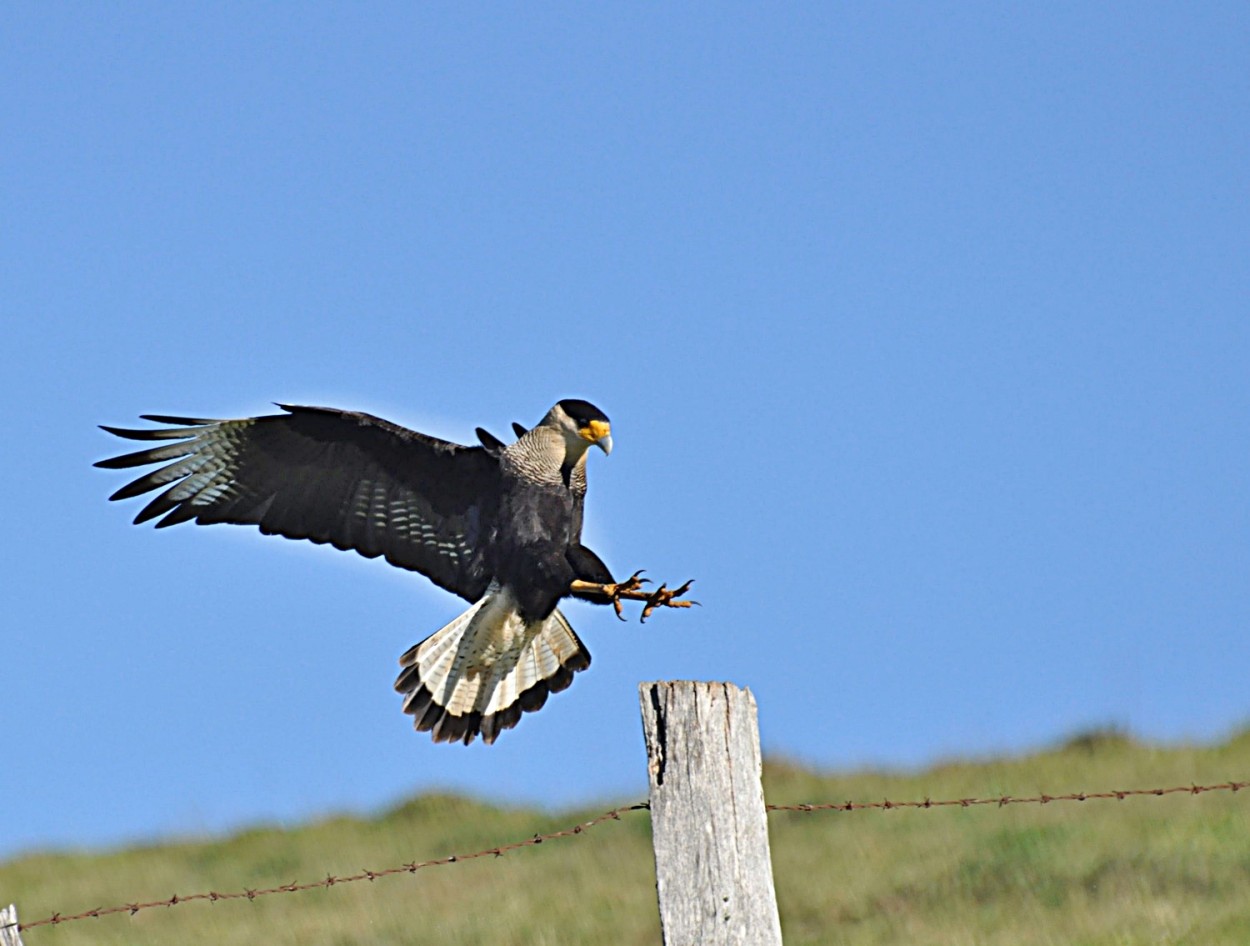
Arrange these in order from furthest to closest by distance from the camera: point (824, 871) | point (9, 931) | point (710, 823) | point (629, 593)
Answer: point (824, 871)
point (629, 593)
point (9, 931)
point (710, 823)

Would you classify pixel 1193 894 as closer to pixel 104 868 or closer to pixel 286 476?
pixel 286 476

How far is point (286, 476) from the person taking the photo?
7367 millimetres

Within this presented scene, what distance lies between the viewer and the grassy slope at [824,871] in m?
8.09

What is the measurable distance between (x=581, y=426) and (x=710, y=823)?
11.2 feet

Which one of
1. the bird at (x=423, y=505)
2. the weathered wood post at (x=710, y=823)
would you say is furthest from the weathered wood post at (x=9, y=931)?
the bird at (x=423, y=505)

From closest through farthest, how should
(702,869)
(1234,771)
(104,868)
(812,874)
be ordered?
(702,869)
(812,874)
(1234,771)
(104,868)

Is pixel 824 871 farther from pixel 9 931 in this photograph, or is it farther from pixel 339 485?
pixel 9 931

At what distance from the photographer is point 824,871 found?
968cm

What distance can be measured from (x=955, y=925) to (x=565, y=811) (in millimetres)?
4705

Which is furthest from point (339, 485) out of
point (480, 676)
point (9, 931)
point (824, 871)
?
point (824, 871)

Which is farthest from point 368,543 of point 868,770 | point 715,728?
point 868,770

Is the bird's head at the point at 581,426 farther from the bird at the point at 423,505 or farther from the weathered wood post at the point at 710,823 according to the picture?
the weathered wood post at the point at 710,823

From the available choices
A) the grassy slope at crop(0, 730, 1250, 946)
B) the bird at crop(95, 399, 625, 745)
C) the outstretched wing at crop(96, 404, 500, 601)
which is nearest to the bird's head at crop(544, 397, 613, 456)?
the bird at crop(95, 399, 625, 745)

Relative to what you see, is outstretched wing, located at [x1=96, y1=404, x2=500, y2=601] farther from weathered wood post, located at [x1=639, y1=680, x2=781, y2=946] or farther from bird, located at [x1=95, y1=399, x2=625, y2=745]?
weathered wood post, located at [x1=639, y1=680, x2=781, y2=946]
